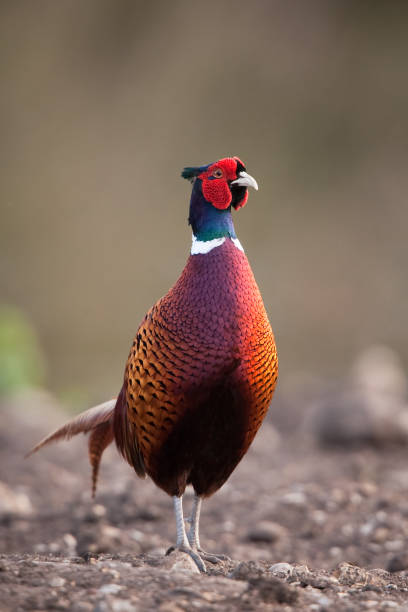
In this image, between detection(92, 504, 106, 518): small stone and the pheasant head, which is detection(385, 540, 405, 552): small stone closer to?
detection(92, 504, 106, 518): small stone

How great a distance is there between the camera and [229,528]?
13.7 ft

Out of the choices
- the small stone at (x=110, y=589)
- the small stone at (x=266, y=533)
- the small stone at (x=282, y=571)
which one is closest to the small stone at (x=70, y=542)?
the small stone at (x=266, y=533)

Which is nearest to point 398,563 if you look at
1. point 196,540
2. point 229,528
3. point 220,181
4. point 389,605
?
point 196,540

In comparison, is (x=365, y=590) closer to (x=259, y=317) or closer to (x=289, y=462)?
(x=259, y=317)

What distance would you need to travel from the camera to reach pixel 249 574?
2240mm

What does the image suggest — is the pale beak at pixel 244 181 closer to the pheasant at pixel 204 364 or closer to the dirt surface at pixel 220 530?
the pheasant at pixel 204 364

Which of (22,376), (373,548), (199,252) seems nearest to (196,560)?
(199,252)

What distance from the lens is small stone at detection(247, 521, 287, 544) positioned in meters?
3.91

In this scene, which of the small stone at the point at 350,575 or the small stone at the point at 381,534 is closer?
the small stone at the point at 350,575

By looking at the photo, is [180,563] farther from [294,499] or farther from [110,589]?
[294,499]

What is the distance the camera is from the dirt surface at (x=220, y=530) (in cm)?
205

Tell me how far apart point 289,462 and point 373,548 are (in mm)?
1837

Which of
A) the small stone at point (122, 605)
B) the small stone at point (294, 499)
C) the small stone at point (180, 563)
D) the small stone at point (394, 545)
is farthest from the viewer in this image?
the small stone at point (294, 499)

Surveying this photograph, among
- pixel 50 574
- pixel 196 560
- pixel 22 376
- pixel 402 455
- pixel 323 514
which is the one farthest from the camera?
pixel 22 376
